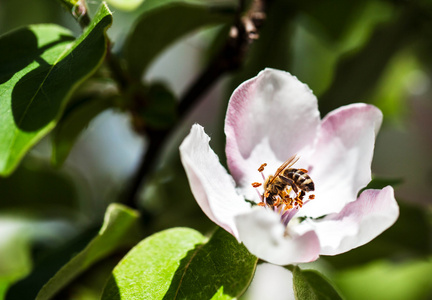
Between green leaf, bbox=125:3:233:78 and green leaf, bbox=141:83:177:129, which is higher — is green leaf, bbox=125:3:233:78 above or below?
above

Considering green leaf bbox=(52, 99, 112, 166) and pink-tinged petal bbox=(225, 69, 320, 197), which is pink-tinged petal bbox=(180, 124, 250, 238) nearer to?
pink-tinged petal bbox=(225, 69, 320, 197)

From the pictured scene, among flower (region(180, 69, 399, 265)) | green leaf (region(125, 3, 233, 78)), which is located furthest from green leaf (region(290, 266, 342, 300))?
green leaf (region(125, 3, 233, 78))

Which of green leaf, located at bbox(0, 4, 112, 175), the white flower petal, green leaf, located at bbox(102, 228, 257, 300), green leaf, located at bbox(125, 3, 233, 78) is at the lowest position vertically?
the white flower petal

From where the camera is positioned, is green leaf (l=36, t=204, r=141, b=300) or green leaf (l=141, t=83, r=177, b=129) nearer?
green leaf (l=36, t=204, r=141, b=300)

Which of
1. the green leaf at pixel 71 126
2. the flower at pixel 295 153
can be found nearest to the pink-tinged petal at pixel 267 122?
the flower at pixel 295 153

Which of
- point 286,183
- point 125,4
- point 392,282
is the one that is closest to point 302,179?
point 286,183

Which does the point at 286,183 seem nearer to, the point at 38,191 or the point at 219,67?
the point at 219,67
